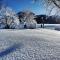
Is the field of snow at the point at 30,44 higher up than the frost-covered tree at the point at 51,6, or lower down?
lower down

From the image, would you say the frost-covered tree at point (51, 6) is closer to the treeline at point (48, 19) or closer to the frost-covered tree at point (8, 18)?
the treeline at point (48, 19)

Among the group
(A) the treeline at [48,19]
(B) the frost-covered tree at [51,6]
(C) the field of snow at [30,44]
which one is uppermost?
(B) the frost-covered tree at [51,6]

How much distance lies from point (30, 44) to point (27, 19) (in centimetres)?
40

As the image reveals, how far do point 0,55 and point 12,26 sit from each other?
538 millimetres

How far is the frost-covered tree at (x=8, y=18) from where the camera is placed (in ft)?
7.11

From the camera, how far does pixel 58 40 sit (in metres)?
2.11

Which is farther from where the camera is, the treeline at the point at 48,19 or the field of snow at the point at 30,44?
the treeline at the point at 48,19

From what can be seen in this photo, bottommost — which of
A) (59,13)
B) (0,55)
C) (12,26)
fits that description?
(0,55)

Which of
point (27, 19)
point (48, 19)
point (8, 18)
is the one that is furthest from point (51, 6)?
point (8, 18)

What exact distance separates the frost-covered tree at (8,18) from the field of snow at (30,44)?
92 mm

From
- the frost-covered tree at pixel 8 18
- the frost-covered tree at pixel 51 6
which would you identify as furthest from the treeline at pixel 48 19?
the frost-covered tree at pixel 8 18

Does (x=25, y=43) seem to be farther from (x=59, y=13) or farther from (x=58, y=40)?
(x=59, y=13)

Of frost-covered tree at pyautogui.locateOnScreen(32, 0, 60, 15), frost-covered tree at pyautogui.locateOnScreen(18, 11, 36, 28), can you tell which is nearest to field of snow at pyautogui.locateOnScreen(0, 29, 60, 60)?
frost-covered tree at pyautogui.locateOnScreen(18, 11, 36, 28)

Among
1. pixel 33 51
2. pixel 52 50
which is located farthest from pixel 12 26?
pixel 52 50
